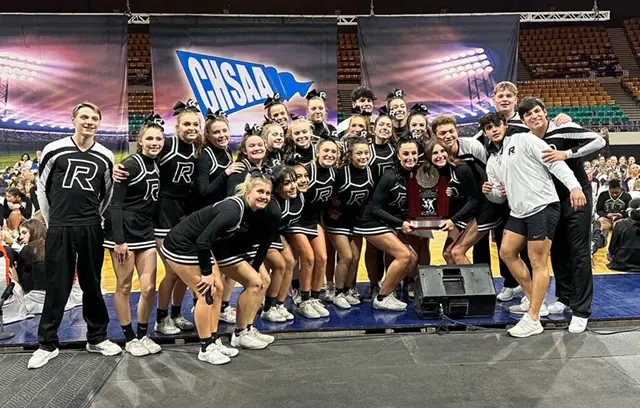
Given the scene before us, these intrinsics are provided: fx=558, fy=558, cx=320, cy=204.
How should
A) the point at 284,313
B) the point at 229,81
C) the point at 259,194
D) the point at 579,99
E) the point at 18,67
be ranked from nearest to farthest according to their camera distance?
the point at 259,194 < the point at 284,313 < the point at 18,67 < the point at 229,81 < the point at 579,99

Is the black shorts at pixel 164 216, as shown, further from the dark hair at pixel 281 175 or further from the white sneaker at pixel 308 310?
the white sneaker at pixel 308 310

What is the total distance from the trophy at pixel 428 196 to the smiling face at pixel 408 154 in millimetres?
125

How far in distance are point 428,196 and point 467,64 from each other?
373 centimetres

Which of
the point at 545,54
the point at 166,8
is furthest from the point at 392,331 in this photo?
the point at 545,54

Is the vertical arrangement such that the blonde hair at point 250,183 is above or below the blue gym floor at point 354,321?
above

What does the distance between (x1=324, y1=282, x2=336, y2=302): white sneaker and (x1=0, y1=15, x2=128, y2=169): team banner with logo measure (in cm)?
390

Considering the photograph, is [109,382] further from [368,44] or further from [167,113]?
[368,44]

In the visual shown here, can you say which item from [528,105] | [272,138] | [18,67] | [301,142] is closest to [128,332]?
[272,138]

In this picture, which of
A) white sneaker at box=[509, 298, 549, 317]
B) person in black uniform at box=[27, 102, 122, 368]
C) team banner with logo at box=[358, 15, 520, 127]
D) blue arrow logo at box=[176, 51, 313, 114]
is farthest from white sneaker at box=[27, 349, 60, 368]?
team banner with logo at box=[358, 15, 520, 127]

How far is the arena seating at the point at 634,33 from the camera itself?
Answer: 18.4 meters

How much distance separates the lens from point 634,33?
1880cm

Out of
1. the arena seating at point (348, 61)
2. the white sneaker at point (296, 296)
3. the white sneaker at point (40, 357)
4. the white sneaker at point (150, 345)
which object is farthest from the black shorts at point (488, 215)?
the arena seating at point (348, 61)

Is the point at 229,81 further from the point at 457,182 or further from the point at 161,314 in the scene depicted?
the point at 161,314

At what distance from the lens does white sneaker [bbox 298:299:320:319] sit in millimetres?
4234
